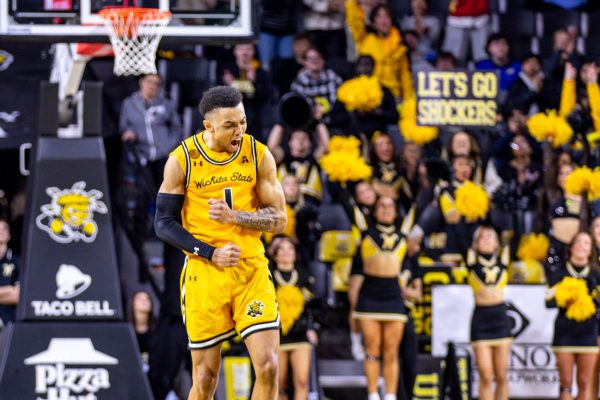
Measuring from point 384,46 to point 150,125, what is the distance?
3024mm

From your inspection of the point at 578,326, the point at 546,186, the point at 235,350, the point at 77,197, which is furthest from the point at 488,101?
the point at 77,197

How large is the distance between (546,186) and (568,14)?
11.6ft

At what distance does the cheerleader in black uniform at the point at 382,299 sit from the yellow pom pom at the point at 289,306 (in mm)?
690

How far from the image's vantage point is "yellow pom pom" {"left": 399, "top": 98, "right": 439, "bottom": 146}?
1264cm

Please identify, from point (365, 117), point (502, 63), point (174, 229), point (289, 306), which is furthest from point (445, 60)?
point (174, 229)

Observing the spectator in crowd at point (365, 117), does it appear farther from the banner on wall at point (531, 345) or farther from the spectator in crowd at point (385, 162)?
the banner on wall at point (531, 345)

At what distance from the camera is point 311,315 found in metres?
11.9

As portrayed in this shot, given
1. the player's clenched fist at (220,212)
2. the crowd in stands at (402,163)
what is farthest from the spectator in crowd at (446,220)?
the player's clenched fist at (220,212)

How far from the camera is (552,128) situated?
12820 millimetres

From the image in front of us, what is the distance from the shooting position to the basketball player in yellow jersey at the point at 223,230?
7.50 m

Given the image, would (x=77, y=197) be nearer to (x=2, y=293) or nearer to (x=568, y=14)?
(x=2, y=293)

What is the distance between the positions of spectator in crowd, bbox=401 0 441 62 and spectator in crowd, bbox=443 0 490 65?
0.15m

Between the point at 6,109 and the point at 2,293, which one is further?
the point at 6,109

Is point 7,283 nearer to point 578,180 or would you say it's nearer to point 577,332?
point 577,332
